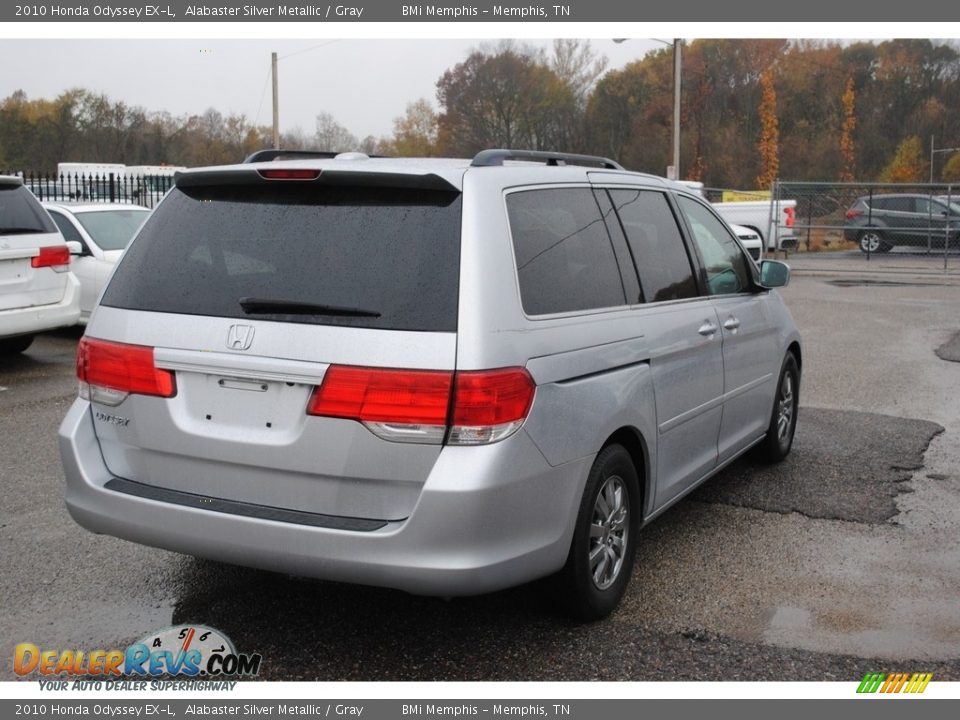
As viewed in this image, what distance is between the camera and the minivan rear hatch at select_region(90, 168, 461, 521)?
3.49 meters

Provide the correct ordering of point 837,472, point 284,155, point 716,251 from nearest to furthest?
point 284,155 → point 716,251 → point 837,472

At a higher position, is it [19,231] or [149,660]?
[19,231]

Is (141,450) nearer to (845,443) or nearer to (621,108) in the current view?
(845,443)

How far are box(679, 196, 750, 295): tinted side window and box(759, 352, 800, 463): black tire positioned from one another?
86 cm

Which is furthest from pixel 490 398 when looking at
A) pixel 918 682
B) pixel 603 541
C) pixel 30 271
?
pixel 30 271

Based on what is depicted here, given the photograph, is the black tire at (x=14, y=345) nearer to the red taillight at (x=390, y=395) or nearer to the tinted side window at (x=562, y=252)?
the tinted side window at (x=562, y=252)

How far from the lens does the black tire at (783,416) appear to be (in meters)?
6.56

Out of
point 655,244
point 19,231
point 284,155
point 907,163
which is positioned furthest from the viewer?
point 907,163

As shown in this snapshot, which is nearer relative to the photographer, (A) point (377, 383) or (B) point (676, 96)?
(A) point (377, 383)

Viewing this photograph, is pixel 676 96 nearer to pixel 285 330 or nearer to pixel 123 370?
pixel 123 370

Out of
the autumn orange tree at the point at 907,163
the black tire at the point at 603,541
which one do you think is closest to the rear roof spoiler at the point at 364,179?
the black tire at the point at 603,541

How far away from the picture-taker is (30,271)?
9.95m

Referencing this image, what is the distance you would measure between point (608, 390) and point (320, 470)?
45.8 inches

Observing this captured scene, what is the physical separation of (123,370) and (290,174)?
3.09 ft
